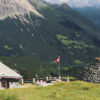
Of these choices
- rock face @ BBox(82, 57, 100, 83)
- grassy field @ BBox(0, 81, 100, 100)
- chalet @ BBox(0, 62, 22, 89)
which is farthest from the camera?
chalet @ BBox(0, 62, 22, 89)

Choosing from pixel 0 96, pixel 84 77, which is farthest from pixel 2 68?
pixel 0 96

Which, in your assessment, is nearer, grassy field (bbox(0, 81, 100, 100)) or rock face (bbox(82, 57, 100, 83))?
grassy field (bbox(0, 81, 100, 100))

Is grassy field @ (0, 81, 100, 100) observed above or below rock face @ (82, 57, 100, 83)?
below

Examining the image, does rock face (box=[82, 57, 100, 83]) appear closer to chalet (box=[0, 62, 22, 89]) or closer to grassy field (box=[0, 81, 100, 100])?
grassy field (box=[0, 81, 100, 100])

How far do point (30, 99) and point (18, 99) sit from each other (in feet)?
4.15

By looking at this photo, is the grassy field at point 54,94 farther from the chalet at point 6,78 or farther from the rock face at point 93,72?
the chalet at point 6,78

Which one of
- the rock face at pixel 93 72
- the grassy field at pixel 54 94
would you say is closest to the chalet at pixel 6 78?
the rock face at pixel 93 72

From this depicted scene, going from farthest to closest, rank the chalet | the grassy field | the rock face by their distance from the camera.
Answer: the chalet → the rock face → the grassy field

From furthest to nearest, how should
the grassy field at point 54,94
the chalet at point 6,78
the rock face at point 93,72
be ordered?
the chalet at point 6,78 < the rock face at point 93,72 < the grassy field at point 54,94

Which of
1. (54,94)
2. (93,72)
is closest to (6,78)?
(93,72)

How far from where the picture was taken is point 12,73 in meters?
51.7

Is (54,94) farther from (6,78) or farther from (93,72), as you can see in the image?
(6,78)

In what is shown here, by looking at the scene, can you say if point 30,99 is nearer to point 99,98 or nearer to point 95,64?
point 99,98

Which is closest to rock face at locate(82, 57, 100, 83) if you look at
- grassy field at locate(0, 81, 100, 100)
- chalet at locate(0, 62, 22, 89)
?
grassy field at locate(0, 81, 100, 100)
